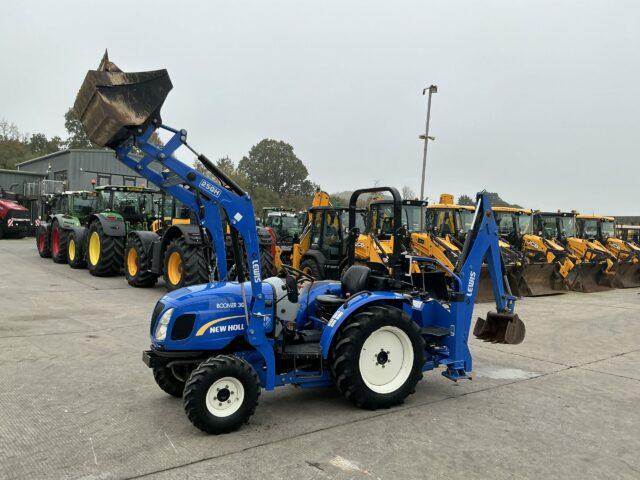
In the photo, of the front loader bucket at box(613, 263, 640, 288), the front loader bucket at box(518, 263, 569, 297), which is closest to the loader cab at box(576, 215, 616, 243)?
the front loader bucket at box(613, 263, 640, 288)

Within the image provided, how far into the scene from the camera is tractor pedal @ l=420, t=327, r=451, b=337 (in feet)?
16.6

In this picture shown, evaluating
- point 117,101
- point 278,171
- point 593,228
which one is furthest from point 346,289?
point 278,171

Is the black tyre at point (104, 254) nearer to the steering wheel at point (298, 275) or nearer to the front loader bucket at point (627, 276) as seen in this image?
the steering wheel at point (298, 275)

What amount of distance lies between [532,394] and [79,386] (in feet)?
14.5

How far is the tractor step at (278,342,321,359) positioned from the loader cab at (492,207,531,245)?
39.8 ft

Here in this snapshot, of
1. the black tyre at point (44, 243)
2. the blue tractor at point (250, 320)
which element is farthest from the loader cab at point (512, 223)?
the black tyre at point (44, 243)

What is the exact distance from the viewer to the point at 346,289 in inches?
201

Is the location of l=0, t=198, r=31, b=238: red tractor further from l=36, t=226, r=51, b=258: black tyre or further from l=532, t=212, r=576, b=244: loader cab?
l=532, t=212, r=576, b=244: loader cab

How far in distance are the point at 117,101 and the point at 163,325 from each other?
1.85 m

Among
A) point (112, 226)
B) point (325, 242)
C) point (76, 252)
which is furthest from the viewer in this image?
point (76, 252)

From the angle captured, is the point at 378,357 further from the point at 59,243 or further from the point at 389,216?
the point at 59,243

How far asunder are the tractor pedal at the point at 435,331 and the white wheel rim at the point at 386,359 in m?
0.27

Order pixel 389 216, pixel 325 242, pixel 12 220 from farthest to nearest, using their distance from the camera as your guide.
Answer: pixel 12 220
pixel 325 242
pixel 389 216

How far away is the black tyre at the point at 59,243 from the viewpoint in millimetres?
16203
